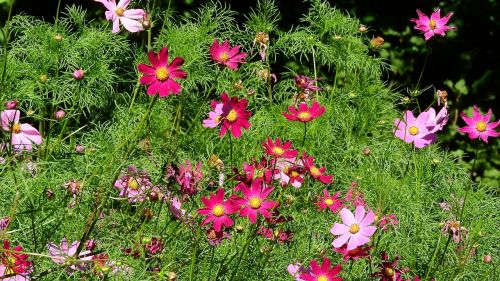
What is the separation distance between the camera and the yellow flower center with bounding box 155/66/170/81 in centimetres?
157

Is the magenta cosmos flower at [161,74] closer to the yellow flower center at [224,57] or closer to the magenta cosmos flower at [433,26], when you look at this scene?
the yellow flower center at [224,57]

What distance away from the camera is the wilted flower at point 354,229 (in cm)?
168

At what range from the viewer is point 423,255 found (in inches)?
94.0

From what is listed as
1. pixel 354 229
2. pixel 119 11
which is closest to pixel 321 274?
pixel 354 229

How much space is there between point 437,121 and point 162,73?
2.61ft

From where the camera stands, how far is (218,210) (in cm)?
165

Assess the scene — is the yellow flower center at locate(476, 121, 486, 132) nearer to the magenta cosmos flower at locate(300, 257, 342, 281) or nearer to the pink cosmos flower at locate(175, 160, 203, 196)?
the magenta cosmos flower at locate(300, 257, 342, 281)

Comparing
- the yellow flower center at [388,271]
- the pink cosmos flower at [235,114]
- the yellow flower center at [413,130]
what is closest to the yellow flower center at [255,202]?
the pink cosmos flower at [235,114]

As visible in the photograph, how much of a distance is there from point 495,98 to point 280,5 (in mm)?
1149

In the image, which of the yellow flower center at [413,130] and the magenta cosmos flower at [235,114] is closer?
the magenta cosmos flower at [235,114]

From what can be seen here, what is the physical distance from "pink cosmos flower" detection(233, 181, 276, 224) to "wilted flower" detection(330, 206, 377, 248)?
16cm

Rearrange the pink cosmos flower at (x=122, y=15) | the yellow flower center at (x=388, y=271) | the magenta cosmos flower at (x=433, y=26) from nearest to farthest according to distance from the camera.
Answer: the yellow flower center at (x=388, y=271) < the pink cosmos flower at (x=122, y=15) < the magenta cosmos flower at (x=433, y=26)

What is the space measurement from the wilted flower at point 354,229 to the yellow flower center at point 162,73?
456mm

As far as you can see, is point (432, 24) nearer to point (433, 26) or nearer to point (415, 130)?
point (433, 26)
